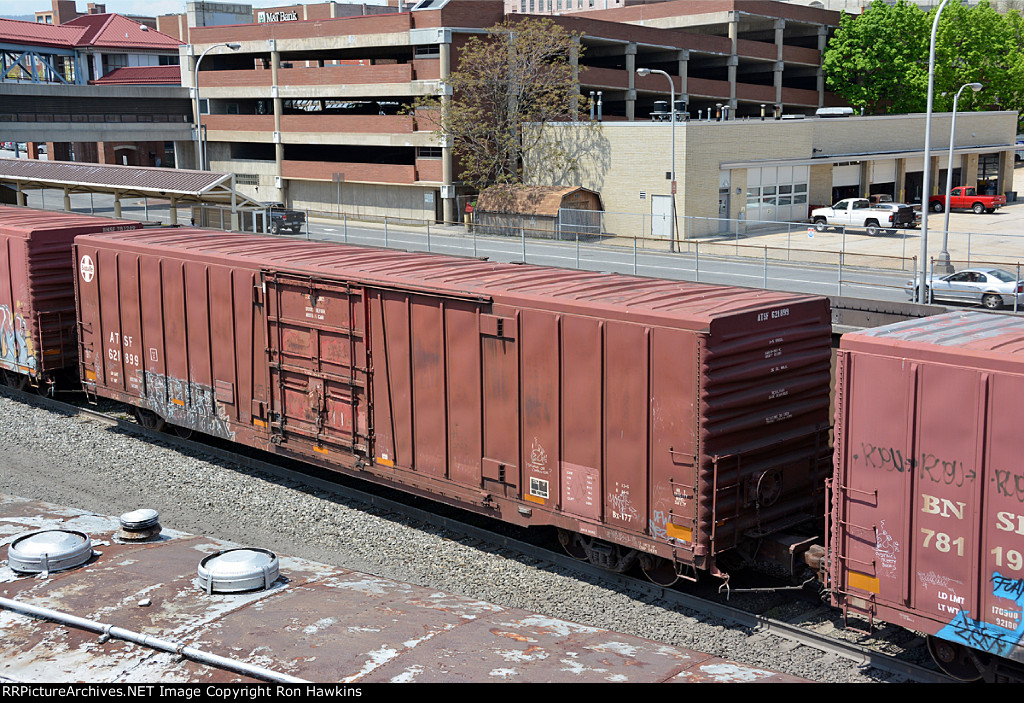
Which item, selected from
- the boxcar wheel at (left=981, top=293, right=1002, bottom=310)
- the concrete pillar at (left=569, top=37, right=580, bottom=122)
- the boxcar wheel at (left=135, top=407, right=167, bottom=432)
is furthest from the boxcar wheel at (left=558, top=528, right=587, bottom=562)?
the concrete pillar at (left=569, top=37, right=580, bottom=122)

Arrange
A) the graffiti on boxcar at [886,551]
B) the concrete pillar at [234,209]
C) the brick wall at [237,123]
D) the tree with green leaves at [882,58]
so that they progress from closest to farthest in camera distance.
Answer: the graffiti on boxcar at [886,551], the concrete pillar at [234,209], the brick wall at [237,123], the tree with green leaves at [882,58]

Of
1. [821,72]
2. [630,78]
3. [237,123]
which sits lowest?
[237,123]

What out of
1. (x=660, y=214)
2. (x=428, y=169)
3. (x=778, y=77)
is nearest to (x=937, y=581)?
(x=660, y=214)

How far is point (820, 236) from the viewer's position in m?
46.4

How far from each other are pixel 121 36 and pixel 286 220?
197 feet

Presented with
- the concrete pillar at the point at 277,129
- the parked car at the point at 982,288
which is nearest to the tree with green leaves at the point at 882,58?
the concrete pillar at the point at 277,129

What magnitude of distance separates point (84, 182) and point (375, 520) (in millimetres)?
30709

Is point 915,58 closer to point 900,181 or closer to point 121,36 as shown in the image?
point 900,181

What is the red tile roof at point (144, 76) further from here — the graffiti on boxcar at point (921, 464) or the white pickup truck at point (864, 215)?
the graffiti on boxcar at point (921, 464)

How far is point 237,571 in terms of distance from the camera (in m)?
9.58

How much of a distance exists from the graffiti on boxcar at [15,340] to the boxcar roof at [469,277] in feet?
11.2

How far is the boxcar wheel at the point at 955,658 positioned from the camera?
33.0 feet

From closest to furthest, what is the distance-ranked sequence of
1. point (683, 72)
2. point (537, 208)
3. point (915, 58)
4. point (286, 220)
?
point (286, 220), point (537, 208), point (683, 72), point (915, 58)

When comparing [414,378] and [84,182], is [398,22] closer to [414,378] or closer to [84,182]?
[84,182]
